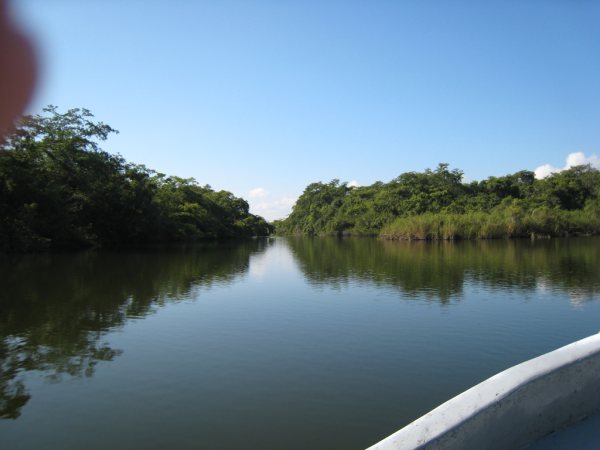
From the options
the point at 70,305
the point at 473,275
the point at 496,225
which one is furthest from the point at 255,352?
the point at 496,225

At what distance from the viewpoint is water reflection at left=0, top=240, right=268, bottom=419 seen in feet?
26.2

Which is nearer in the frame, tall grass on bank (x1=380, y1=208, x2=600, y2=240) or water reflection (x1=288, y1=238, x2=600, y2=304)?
water reflection (x1=288, y1=238, x2=600, y2=304)

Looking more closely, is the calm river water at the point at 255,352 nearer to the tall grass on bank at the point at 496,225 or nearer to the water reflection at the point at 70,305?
the water reflection at the point at 70,305

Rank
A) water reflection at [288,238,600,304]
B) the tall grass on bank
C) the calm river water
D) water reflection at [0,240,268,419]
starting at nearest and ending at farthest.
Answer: the calm river water < water reflection at [0,240,268,419] < water reflection at [288,238,600,304] < the tall grass on bank

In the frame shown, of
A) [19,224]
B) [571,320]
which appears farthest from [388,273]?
[19,224]

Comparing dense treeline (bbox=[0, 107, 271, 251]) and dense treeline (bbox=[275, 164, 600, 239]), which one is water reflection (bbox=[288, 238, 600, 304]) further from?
dense treeline (bbox=[275, 164, 600, 239])

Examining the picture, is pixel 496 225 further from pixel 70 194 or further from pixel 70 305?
pixel 70 305

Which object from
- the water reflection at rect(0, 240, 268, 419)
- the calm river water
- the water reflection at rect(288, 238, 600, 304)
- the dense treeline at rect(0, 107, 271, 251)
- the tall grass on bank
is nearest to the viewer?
the calm river water

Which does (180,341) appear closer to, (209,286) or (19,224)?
(209,286)

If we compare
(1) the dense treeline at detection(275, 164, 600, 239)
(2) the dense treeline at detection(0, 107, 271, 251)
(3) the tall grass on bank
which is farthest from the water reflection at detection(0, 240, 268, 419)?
(1) the dense treeline at detection(275, 164, 600, 239)

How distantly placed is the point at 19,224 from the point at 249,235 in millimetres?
59756

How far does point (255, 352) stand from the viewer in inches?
346

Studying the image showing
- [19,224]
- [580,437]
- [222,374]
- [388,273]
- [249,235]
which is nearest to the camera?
[580,437]

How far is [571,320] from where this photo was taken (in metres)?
10.9
